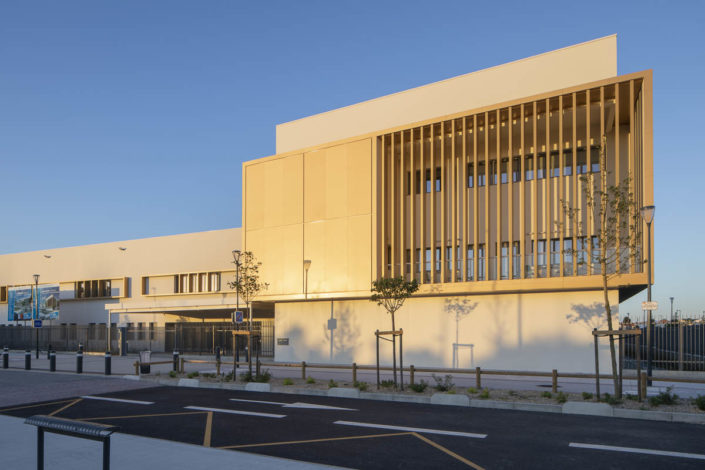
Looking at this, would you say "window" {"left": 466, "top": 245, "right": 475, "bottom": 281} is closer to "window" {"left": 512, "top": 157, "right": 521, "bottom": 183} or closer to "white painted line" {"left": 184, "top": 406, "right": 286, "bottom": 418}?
"window" {"left": 512, "top": 157, "right": 521, "bottom": 183}

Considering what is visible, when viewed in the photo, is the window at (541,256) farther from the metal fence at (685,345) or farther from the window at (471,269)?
the metal fence at (685,345)

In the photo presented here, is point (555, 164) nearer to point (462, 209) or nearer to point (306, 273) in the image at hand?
point (462, 209)

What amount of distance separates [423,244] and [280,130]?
12.7 meters

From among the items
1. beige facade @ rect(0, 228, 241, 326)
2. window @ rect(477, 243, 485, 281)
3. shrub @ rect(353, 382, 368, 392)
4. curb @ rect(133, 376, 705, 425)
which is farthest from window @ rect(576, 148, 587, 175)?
beige facade @ rect(0, 228, 241, 326)

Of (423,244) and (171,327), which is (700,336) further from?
(171,327)

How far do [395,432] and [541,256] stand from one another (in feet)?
51.5

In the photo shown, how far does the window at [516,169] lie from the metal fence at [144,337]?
17479 mm

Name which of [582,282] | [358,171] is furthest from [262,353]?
[582,282]

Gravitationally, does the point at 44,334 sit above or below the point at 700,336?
below

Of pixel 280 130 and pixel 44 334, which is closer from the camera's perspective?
pixel 280 130

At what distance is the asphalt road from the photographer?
918 centimetres

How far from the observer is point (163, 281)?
152 ft

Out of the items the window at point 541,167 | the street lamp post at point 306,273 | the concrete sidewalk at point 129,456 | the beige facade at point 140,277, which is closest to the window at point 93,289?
the beige facade at point 140,277

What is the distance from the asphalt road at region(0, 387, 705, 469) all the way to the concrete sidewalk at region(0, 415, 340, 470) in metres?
0.79
